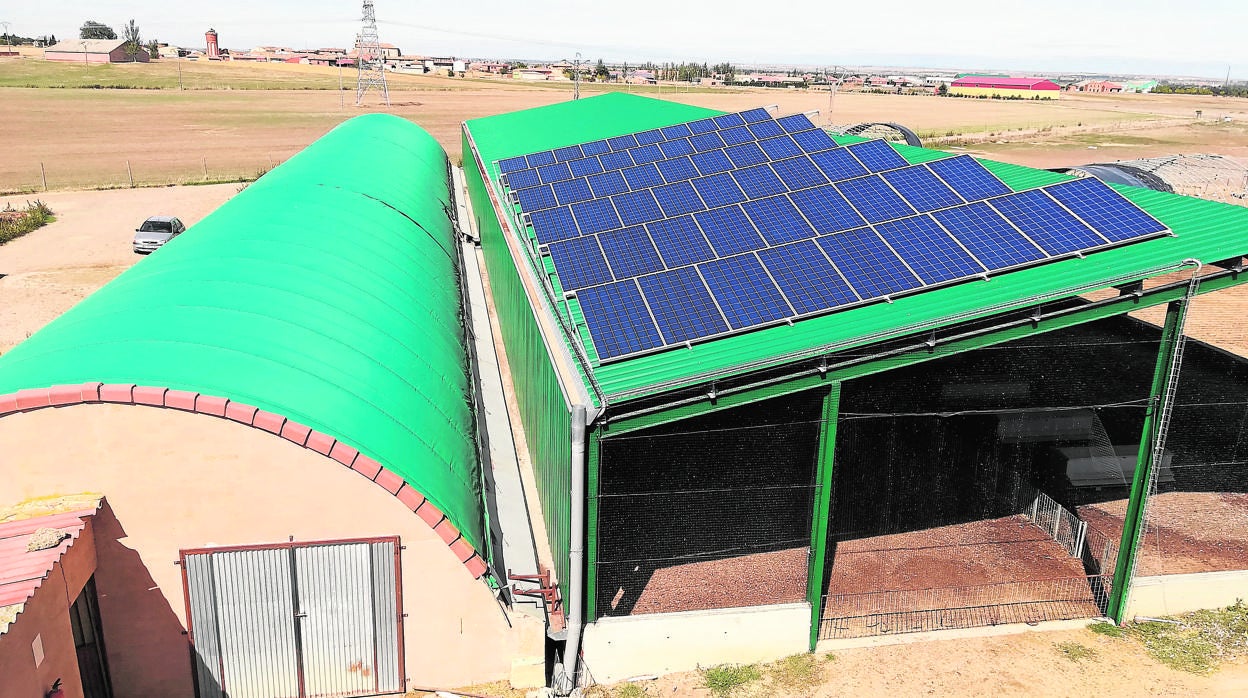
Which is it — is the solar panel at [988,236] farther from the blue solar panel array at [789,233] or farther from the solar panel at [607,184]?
the solar panel at [607,184]

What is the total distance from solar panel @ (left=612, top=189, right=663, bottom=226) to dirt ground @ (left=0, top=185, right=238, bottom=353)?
19.5 m

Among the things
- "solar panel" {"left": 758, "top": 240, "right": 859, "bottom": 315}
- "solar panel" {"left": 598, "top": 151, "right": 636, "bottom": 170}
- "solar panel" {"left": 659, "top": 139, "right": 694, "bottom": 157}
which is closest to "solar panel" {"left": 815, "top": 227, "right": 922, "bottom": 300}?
"solar panel" {"left": 758, "top": 240, "right": 859, "bottom": 315}

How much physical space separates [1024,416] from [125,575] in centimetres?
1684

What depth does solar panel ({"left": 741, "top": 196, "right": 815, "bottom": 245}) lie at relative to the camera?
1477 centimetres

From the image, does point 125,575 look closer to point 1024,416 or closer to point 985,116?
point 1024,416

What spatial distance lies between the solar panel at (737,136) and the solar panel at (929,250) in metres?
7.61

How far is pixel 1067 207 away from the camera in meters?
14.4

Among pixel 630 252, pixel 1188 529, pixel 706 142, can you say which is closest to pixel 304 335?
pixel 630 252

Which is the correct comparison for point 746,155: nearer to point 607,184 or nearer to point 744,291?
point 607,184

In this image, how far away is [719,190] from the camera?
18.0 metres

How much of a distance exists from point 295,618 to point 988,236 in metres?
11.9

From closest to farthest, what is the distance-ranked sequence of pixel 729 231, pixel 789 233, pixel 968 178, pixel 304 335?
pixel 304 335 < pixel 789 233 < pixel 729 231 < pixel 968 178

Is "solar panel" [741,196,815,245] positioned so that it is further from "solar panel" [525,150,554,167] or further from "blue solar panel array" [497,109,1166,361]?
"solar panel" [525,150,554,167]

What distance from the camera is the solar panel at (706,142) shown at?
2165 cm
